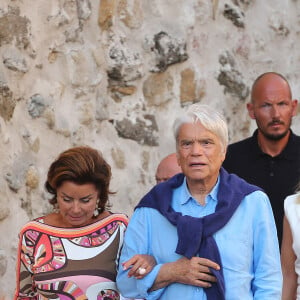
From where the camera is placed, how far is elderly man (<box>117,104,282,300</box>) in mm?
2625

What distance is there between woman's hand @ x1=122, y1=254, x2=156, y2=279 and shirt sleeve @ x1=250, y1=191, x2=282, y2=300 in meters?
0.37

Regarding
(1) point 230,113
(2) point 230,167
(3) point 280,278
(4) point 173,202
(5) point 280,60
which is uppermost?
(5) point 280,60

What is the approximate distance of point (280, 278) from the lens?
267 centimetres

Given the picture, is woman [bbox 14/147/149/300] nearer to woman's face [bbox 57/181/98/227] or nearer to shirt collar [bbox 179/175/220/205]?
woman's face [bbox 57/181/98/227]

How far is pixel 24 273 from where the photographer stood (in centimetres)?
297

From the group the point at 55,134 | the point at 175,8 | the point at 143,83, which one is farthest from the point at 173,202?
the point at 175,8

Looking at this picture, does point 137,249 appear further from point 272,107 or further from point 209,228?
point 272,107

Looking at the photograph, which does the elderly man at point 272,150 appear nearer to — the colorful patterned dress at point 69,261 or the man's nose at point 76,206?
the colorful patterned dress at point 69,261

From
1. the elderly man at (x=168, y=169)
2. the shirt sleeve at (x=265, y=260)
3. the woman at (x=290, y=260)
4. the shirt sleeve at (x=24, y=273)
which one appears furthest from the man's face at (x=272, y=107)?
the shirt sleeve at (x=24, y=273)

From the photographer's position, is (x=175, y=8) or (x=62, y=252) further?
(x=175, y=8)

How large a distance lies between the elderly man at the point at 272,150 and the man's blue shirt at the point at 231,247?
1.01 metres

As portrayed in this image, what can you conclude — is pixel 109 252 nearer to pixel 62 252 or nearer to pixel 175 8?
pixel 62 252

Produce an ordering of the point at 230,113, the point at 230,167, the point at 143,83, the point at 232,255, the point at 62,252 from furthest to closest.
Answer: the point at 230,113, the point at 143,83, the point at 230,167, the point at 62,252, the point at 232,255

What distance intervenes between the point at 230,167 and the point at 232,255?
1.28 m
